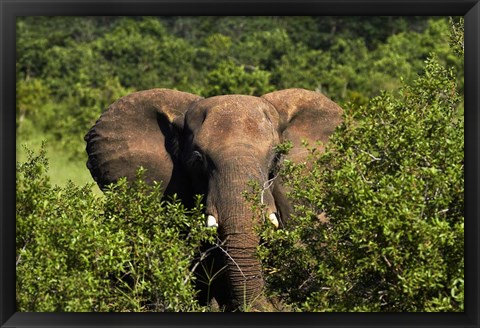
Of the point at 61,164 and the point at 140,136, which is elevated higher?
the point at 140,136

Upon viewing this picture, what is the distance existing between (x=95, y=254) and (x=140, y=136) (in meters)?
2.68

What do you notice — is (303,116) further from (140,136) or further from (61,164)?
(61,164)

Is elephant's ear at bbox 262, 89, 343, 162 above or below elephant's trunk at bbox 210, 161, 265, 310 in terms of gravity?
above

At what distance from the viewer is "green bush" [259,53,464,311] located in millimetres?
5734

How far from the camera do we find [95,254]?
20.2ft

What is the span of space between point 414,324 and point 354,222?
709mm

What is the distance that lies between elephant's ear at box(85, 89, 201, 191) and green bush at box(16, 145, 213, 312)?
177cm

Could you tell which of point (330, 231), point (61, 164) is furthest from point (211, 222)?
point (61, 164)

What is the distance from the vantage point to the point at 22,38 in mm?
24281

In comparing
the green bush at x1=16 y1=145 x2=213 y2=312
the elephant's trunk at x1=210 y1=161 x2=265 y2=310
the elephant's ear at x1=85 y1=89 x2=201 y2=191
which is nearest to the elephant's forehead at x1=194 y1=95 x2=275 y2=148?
the elephant's trunk at x1=210 y1=161 x2=265 y2=310

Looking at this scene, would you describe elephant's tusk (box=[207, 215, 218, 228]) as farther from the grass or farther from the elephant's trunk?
the grass
